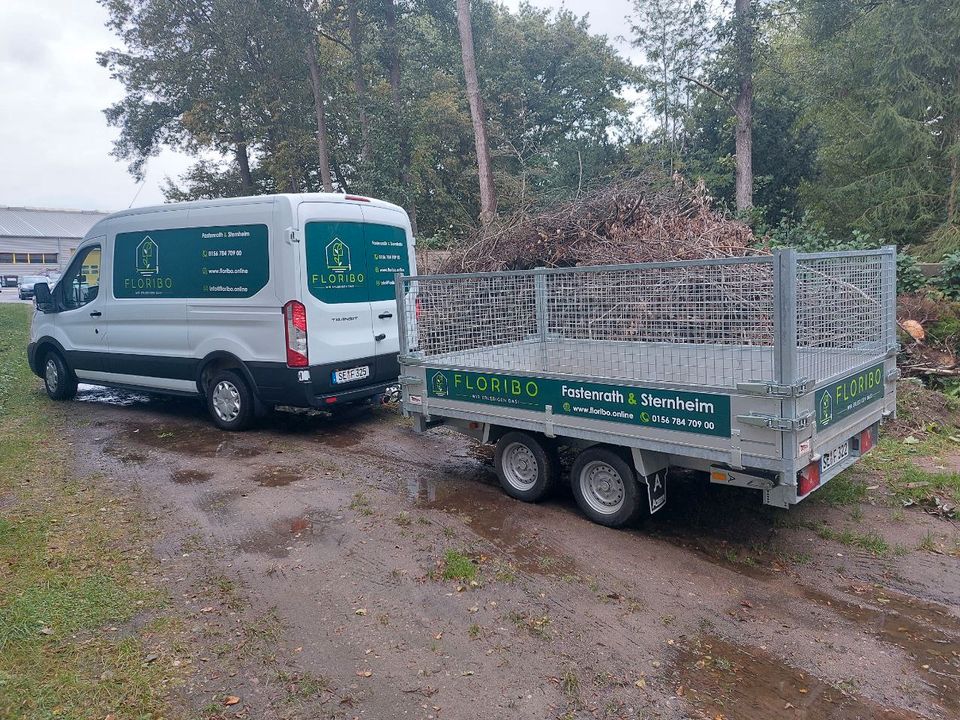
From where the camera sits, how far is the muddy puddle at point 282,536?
191 inches

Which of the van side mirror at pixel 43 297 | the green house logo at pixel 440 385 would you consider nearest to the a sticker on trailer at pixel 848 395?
the green house logo at pixel 440 385

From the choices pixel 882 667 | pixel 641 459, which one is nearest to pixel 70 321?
Result: pixel 641 459

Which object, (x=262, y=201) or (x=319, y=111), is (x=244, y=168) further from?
(x=262, y=201)

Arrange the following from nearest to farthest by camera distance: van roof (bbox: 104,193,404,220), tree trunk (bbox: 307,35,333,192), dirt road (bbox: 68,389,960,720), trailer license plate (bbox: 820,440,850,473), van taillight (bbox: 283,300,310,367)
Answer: dirt road (bbox: 68,389,960,720) → trailer license plate (bbox: 820,440,850,473) → van taillight (bbox: 283,300,310,367) → van roof (bbox: 104,193,404,220) → tree trunk (bbox: 307,35,333,192)

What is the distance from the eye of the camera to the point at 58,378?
10.2 m

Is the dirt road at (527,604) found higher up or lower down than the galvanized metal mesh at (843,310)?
lower down

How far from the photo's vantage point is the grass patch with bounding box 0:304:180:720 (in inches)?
125

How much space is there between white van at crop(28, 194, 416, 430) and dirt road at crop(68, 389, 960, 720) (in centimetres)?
154

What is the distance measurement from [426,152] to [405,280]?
18.4 meters

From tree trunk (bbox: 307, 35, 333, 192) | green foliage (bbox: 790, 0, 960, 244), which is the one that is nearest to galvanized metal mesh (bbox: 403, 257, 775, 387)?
green foliage (bbox: 790, 0, 960, 244)

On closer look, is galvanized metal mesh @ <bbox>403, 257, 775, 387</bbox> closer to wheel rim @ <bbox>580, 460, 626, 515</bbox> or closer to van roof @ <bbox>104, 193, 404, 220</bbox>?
wheel rim @ <bbox>580, 460, 626, 515</bbox>

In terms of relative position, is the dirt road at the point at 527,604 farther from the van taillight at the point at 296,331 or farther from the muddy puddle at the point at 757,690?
the van taillight at the point at 296,331

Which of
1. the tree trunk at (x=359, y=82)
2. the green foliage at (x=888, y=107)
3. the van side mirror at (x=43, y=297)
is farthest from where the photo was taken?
the tree trunk at (x=359, y=82)

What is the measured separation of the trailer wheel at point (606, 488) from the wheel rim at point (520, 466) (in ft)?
1.33
